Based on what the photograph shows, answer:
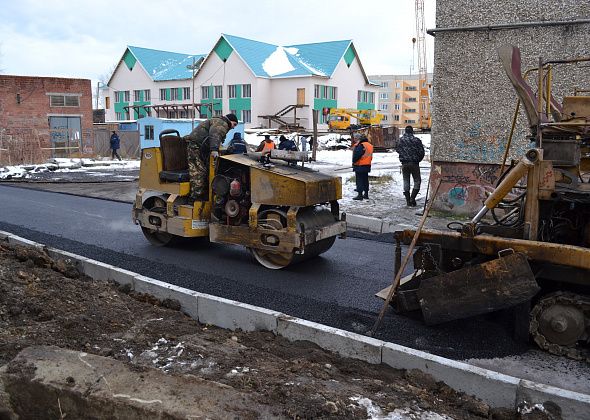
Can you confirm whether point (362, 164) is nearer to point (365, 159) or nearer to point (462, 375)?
point (365, 159)

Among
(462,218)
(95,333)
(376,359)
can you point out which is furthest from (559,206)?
(462,218)

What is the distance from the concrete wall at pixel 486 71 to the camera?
969cm

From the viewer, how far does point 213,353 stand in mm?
4332

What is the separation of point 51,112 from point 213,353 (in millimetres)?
30478

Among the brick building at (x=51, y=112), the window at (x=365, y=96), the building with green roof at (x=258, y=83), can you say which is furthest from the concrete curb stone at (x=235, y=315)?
the window at (x=365, y=96)

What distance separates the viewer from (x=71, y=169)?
877 inches

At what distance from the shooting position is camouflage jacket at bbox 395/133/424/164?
37.4 feet

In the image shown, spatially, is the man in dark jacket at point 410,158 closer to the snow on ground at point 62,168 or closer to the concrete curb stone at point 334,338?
the concrete curb stone at point 334,338

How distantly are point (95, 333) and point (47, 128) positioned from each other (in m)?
29.3

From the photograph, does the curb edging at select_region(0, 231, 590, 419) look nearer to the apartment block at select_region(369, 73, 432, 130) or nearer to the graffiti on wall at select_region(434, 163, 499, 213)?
the graffiti on wall at select_region(434, 163, 499, 213)

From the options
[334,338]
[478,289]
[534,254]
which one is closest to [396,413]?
[334,338]

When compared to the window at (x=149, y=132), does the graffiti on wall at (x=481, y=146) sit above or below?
below

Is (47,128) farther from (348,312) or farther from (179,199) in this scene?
(348,312)

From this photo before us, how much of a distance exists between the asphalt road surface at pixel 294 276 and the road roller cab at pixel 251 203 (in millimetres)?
366
